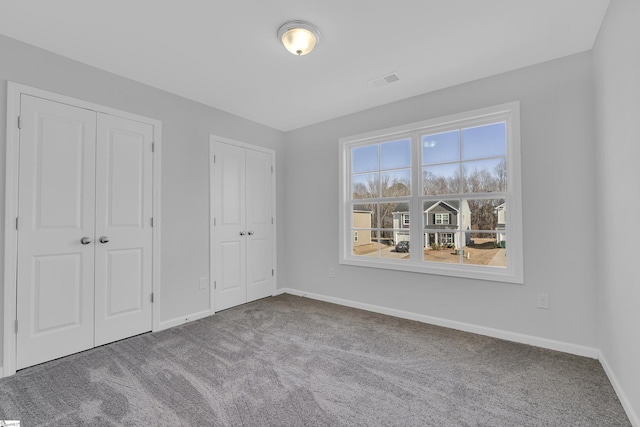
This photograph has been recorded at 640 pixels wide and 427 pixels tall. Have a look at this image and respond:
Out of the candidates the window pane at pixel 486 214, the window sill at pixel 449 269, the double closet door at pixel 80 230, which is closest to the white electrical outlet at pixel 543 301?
the window sill at pixel 449 269

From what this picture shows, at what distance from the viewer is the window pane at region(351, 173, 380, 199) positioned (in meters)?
3.79

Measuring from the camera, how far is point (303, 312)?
142 inches

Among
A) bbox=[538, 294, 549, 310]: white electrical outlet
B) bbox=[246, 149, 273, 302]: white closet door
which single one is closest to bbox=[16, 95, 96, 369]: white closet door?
bbox=[246, 149, 273, 302]: white closet door

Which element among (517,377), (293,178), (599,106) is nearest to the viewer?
(517,377)

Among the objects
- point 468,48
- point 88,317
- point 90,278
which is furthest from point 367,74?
point 88,317

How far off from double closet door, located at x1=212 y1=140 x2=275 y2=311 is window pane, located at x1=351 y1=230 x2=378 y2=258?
4.36 ft

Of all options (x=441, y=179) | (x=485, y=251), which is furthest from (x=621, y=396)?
(x=441, y=179)

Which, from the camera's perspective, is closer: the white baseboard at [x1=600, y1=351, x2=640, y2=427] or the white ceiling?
the white baseboard at [x1=600, y1=351, x2=640, y2=427]

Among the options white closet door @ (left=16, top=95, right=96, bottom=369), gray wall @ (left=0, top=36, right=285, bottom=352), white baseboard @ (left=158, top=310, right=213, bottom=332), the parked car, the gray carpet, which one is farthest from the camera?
the parked car

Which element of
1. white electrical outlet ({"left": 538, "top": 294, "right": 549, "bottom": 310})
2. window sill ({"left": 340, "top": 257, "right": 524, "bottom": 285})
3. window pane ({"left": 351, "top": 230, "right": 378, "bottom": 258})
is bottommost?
white electrical outlet ({"left": 538, "top": 294, "right": 549, "bottom": 310})

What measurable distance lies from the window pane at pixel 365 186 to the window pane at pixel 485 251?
1254mm

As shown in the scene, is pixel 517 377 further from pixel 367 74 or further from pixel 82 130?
pixel 82 130

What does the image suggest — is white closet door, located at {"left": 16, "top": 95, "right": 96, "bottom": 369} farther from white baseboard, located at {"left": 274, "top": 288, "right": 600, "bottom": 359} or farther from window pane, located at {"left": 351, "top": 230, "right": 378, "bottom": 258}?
window pane, located at {"left": 351, "top": 230, "right": 378, "bottom": 258}

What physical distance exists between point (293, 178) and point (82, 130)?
260cm
